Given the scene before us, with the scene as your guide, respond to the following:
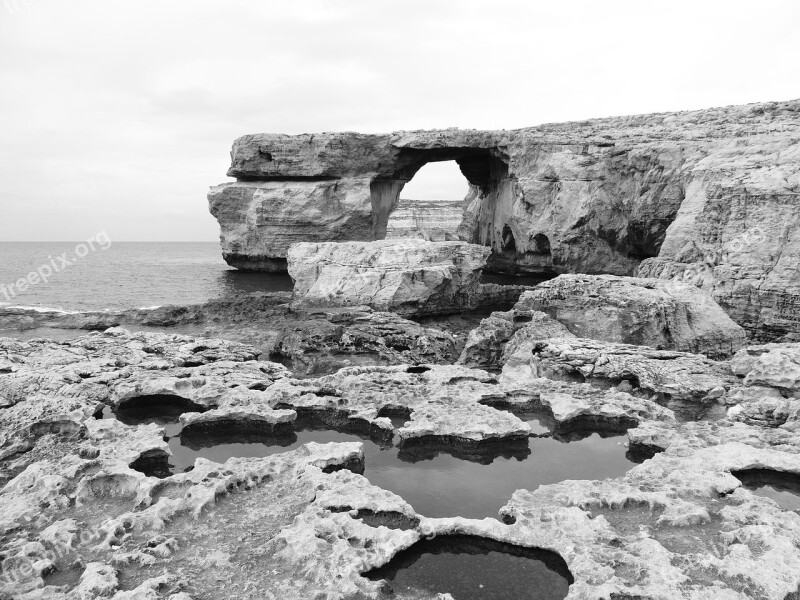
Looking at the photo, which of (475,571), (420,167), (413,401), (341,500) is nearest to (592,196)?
(420,167)

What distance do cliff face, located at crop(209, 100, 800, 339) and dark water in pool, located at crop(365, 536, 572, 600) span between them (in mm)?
13182

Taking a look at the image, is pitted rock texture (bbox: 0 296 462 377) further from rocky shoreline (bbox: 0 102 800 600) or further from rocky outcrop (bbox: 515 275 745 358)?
rocky outcrop (bbox: 515 275 745 358)

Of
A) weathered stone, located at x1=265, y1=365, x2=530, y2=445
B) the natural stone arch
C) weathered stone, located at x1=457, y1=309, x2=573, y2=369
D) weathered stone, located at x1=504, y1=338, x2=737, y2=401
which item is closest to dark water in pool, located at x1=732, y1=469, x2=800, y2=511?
weathered stone, located at x1=504, y1=338, x2=737, y2=401

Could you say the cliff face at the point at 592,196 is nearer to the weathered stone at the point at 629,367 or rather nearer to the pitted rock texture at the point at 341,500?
the weathered stone at the point at 629,367

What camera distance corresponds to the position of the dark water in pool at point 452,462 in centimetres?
647

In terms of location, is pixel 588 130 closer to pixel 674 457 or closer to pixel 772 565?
pixel 674 457

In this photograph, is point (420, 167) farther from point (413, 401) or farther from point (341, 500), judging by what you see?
point (341, 500)

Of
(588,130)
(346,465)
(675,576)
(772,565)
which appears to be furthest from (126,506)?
(588,130)

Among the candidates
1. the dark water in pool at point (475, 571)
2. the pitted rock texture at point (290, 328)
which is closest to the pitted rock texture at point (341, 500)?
the dark water in pool at point (475, 571)

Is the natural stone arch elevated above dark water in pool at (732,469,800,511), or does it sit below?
above

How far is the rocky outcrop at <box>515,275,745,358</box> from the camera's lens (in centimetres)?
1270

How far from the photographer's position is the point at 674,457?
6.90 meters

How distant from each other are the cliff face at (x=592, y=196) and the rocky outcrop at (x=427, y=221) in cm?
1088

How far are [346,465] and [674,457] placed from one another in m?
4.27
